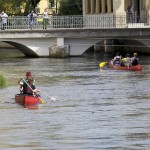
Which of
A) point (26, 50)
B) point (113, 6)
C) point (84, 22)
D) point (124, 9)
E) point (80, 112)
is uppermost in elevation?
point (113, 6)

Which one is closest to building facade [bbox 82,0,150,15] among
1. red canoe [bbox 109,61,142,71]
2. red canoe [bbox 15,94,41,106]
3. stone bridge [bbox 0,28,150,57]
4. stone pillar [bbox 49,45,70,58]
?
stone bridge [bbox 0,28,150,57]

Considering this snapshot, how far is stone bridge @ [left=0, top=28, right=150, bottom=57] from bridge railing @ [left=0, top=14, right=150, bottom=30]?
4.53ft

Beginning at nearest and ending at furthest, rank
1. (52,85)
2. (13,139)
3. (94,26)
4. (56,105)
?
(13,139), (56,105), (52,85), (94,26)

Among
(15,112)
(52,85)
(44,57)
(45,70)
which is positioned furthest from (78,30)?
(15,112)

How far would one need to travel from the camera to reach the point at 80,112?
3831cm

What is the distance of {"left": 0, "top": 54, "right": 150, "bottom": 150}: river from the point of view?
98.0ft

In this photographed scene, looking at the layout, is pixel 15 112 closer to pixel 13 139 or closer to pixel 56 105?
pixel 56 105

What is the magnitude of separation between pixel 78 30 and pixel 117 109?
121 ft

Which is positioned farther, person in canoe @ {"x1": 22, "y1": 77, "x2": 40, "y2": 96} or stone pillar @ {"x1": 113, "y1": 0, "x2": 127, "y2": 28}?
stone pillar @ {"x1": 113, "y1": 0, "x2": 127, "y2": 28}

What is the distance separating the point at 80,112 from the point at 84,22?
44.1 m

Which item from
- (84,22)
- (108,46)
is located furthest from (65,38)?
(108,46)

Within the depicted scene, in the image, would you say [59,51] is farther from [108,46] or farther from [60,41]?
[108,46]

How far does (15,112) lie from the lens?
38844 millimetres

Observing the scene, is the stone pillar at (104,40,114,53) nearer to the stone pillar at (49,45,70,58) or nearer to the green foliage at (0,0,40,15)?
the stone pillar at (49,45,70,58)
